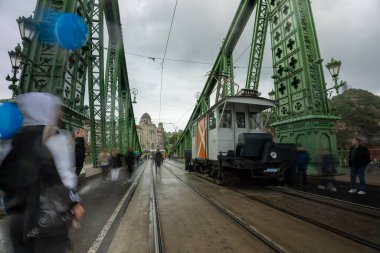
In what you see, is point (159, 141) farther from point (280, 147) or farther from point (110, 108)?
point (280, 147)

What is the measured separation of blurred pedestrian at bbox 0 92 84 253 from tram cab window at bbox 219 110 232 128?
966cm

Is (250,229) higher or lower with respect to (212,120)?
lower

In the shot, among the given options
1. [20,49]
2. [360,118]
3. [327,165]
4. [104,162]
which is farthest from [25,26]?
[360,118]

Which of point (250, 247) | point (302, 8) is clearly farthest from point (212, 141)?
point (302, 8)

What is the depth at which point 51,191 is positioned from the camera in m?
1.63

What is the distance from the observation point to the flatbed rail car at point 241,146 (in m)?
9.20

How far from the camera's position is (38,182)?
1.60m

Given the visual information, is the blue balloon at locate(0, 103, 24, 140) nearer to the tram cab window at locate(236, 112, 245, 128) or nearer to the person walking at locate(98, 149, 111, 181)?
the tram cab window at locate(236, 112, 245, 128)

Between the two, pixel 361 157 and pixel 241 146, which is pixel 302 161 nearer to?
pixel 361 157

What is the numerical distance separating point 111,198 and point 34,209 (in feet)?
22.7

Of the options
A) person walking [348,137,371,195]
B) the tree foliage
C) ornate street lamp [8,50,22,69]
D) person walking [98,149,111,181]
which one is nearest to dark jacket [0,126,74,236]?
person walking [348,137,371,195]

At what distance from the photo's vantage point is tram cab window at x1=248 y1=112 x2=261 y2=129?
38.2 feet

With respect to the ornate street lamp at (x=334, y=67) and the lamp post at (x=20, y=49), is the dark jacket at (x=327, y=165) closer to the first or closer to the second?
the ornate street lamp at (x=334, y=67)

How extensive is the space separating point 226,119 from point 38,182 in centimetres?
1006
